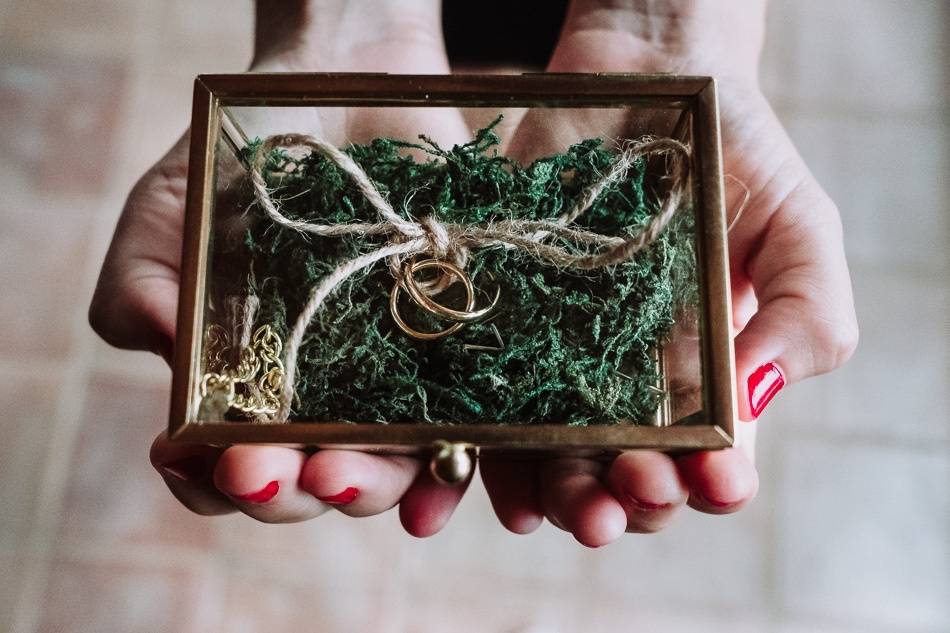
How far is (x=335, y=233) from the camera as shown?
35 centimetres

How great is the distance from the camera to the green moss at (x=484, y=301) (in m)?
0.34

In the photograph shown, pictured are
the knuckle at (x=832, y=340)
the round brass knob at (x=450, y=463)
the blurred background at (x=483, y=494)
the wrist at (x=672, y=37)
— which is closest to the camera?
the round brass knob at (x=450, y=463)

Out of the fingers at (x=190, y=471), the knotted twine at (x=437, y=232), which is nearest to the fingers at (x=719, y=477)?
the knotted twine at (x=437, y=232)

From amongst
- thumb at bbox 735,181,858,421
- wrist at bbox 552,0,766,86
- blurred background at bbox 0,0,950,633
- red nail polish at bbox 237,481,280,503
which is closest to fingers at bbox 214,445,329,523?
red nail polish at bbox 237,481,280,503

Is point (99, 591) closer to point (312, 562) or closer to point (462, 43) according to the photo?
point (312, 562)

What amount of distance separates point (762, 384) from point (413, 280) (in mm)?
189

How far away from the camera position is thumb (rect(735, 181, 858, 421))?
40cm

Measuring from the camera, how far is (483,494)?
0.88 metres

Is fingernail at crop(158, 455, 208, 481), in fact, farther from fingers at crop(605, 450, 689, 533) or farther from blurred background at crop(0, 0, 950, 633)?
blurred background at crop(0, 0, 950, 633)

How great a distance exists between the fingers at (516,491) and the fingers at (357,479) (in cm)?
6

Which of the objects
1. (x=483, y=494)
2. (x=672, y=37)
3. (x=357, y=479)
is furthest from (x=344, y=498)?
(x=483, y=494)

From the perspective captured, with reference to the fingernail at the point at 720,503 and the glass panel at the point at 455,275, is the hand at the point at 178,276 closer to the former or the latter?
the glass panel at the point at 455,275

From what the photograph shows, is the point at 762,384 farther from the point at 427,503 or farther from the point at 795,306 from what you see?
the point at 427,503

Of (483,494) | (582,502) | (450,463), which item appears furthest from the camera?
(483,494)
